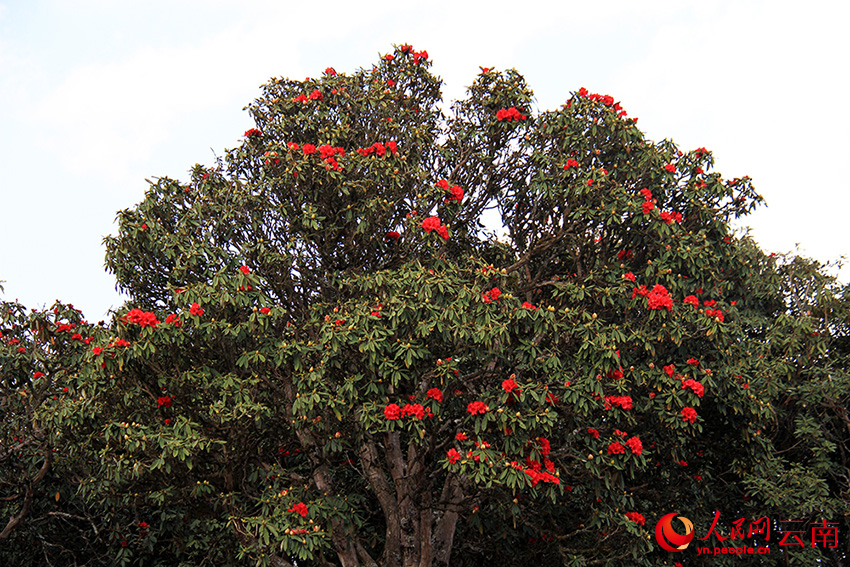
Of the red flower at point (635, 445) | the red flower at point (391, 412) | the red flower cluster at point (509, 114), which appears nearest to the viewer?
the red flower at point (391, 412)

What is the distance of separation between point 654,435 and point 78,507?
30.3 feet

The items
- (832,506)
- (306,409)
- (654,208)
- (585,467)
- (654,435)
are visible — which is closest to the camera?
(306,409)

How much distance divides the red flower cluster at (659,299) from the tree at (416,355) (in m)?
0.04

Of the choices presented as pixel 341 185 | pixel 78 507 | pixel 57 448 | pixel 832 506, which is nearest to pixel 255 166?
pixel 341 185

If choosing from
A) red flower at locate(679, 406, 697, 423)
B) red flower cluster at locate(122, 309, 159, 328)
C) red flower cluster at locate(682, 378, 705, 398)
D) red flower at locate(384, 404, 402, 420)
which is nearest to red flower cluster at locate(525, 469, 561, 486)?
red flower at locate(384, 404, 402, 420)

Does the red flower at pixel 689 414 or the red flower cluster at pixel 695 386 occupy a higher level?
the red flower cluster at pixel 695 386

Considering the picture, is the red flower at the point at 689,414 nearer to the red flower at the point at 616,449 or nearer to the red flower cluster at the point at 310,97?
the red flower at the point at 616,449

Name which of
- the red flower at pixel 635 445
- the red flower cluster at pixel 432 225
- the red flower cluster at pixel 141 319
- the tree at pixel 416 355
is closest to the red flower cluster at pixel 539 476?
the tree at pixel 416 355

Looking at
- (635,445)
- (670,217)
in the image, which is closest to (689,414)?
(635,445)

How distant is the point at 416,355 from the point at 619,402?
8.02 ft

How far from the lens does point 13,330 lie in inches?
409

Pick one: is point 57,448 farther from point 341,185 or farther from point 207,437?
point 341,185

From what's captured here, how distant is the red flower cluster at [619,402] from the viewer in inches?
320

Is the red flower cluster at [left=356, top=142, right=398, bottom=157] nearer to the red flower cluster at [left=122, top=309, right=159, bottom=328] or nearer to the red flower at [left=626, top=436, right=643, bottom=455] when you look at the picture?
the red flower cluster at [left=122, top=309, right=159, bottom=328]
